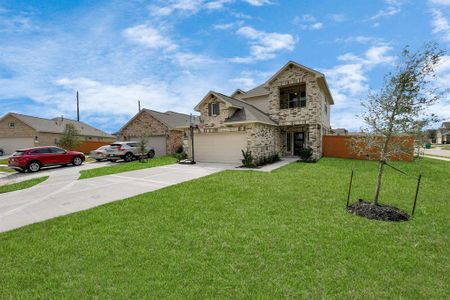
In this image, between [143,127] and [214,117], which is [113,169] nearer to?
[214,117]

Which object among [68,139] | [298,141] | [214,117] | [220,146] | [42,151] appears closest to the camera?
[42,151]

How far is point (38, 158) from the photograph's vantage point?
14.5m

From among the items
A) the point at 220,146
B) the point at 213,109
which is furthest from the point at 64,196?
the point at 213,109

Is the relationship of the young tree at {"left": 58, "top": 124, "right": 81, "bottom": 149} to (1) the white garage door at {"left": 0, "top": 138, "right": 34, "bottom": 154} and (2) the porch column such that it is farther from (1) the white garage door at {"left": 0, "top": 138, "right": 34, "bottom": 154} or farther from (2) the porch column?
(2) the porch column

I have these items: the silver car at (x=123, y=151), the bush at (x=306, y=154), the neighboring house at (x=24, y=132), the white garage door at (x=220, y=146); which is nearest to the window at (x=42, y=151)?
the silver car at (x=123, y=151)

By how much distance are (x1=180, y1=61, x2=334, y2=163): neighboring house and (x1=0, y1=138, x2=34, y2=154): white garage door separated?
22896mm

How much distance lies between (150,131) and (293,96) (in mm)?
15000

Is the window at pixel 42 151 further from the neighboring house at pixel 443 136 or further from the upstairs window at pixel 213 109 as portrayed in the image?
the neighboring house at pixel 443 136

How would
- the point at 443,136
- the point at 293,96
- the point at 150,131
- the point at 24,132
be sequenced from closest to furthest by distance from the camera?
1. the point at 293,96
2. the point at 150,131
3. the point at 24,132
4. the point at 443,136

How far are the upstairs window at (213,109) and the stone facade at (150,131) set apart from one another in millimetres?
6867

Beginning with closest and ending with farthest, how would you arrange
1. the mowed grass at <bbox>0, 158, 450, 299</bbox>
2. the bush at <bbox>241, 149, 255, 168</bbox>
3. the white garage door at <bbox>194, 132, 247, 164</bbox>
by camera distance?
the mowed grass at <bbox>0, 158, 450, 299</bbox> → the bush at <bbox>241, 149, 255, 168</bbox> → the white garage door at <bbox>194, 132, 247, 164</bbox>

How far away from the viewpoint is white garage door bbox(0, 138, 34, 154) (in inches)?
1059

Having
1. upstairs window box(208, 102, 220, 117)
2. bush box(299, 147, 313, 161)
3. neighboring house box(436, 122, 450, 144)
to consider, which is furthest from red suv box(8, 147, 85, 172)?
neighboring house box(436, 122, 450, 144)

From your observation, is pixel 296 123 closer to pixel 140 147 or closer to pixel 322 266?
pixel 140 147
